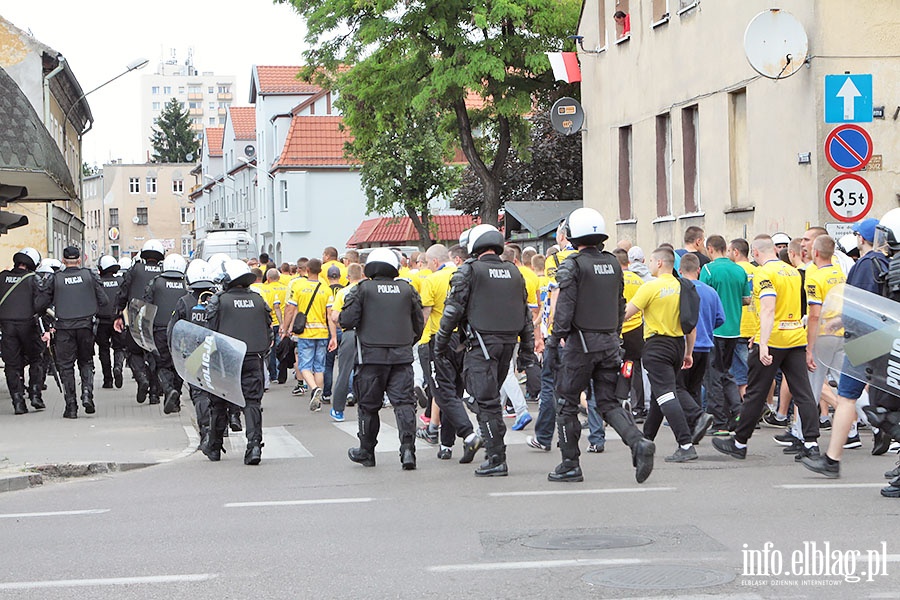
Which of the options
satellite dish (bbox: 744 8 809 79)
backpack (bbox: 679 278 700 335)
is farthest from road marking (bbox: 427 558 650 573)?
satellite dish (bbox: 744 8 809 79)

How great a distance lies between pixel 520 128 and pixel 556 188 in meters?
11.3

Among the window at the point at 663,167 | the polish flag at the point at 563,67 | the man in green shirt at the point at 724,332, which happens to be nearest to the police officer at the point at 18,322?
the man in green shirt at the point at 724,332

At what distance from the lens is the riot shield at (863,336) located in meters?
8.87

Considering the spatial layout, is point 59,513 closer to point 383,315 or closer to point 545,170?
point 383,315

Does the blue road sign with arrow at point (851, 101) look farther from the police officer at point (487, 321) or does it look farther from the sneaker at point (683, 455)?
the police officer at point (487, 321)

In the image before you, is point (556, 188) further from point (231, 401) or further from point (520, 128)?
point (231, 401)

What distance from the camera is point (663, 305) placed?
11250mm

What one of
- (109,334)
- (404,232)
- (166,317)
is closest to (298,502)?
(166,317)

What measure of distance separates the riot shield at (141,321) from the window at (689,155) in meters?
11.5

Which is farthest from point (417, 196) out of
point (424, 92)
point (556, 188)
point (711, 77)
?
point (711, 77)

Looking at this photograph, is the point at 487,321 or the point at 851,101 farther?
the point at 851,101

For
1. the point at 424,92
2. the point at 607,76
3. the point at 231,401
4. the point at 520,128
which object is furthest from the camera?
the point at 520,128

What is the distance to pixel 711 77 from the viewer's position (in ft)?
78.2

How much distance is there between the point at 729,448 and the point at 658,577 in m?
4.93
